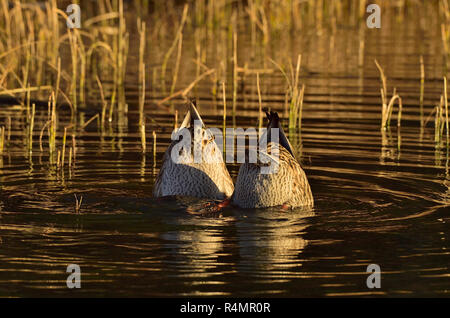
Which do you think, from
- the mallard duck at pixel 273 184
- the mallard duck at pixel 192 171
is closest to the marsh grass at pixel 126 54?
the mallard duck at pixel 192 171

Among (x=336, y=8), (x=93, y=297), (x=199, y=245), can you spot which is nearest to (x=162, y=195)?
(x=199, y=245)

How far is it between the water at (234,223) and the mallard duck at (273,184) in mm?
113

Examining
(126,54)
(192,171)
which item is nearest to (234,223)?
(192,171)

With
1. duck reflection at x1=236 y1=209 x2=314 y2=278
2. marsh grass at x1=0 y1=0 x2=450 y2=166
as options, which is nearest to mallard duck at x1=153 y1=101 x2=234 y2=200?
duck reflection at x1=236 y1=209 x2=314 y2=278

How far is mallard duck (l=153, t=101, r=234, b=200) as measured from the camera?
8453mm

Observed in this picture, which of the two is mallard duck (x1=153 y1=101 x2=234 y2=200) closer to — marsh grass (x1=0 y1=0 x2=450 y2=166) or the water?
the water

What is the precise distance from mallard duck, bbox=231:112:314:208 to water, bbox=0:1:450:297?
0.11 m

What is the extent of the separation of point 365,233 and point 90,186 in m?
2.80

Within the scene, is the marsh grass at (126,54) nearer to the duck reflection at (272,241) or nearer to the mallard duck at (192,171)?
the mallard duck at (192,171)

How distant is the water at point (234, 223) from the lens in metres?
6.20

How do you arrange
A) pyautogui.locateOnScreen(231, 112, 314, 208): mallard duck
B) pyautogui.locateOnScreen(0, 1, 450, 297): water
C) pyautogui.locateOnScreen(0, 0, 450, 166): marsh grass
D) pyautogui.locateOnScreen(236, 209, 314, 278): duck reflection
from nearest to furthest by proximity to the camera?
pyautogui.locateOnScreen(0, 1, 450, 297): water → pyautogui.locateOnScreen(236, 209, 314, 278): duck reflection → pyautogui.locateOnScreen(231, 112, 314, 208): mallard duck → pyautogui.locateOnScreen(0, 0, 450, 166): marsh grass

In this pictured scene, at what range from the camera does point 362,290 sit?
6023 mm

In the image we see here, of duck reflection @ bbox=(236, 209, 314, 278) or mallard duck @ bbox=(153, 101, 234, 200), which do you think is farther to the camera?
mallard duck @ bbox=(153, 101, 234, 200)

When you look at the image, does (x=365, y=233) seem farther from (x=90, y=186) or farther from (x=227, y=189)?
(x=90, y=186)
